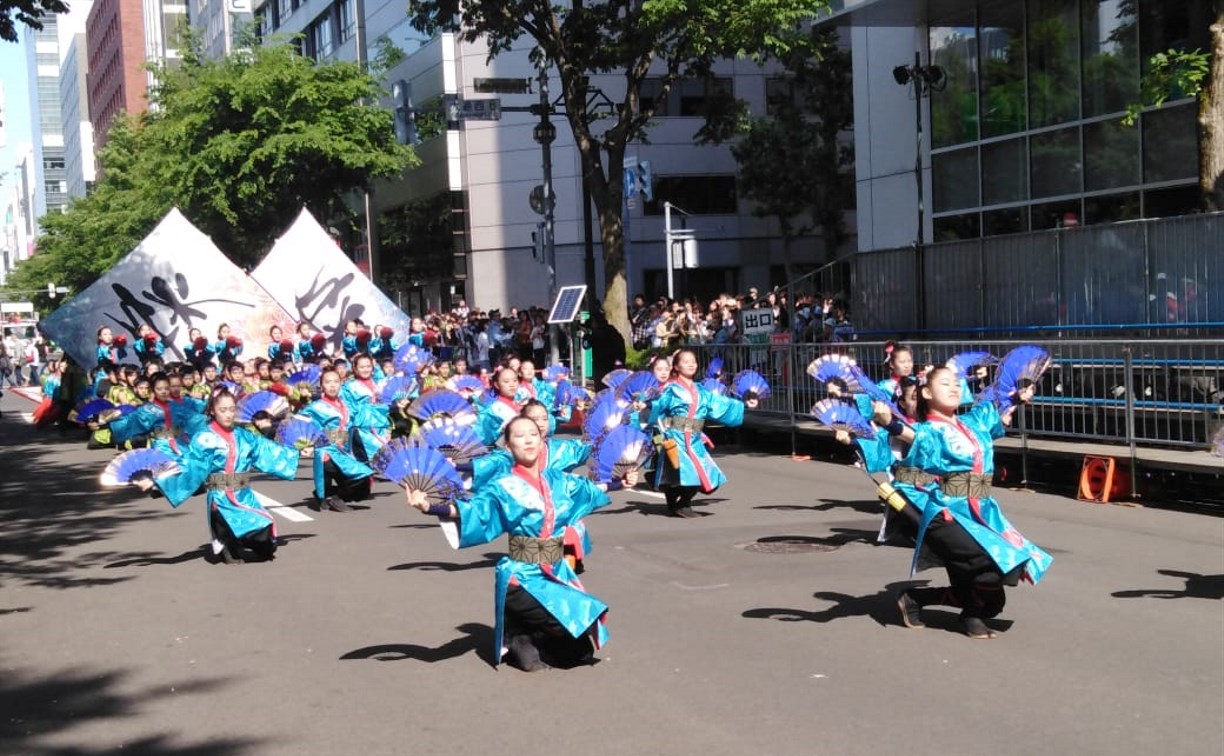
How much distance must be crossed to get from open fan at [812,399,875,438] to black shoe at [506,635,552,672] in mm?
3094

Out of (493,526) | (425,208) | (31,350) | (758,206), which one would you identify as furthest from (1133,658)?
(31,350)

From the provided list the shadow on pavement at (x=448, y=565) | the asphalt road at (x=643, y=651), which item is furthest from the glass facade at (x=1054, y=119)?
the shadow on pavement at (x=448, y=565)

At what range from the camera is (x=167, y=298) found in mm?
24922

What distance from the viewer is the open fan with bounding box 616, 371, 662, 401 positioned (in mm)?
13625

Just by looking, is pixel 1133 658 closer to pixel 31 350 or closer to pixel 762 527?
pixel 762 527

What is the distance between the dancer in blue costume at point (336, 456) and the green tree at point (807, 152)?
2584 cm

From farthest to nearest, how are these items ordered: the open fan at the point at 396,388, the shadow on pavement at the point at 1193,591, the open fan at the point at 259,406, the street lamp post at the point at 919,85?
1. the street lamp post at the point at 919,85
2. the open fan at the point at 396,388
3. the open fan at the point at 259,406
4. the shadow on pavement at the point at 1193,591

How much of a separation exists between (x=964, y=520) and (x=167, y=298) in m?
19.9

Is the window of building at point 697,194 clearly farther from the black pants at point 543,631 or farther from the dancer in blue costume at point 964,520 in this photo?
the black pants at point 543,631

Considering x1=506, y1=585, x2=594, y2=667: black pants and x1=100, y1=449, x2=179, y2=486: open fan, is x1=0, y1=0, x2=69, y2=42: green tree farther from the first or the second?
x1=506, y1=585, x2=594, y2=667: black pants

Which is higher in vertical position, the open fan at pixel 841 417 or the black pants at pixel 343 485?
the open fan at pixel 841 417

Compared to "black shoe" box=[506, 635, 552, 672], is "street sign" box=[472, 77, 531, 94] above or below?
above

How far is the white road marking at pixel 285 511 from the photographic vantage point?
45.4ft

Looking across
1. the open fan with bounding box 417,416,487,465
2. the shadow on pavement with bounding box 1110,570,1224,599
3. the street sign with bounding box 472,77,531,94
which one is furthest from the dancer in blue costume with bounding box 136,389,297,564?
the street sign with bounding box 472,77,531,94
